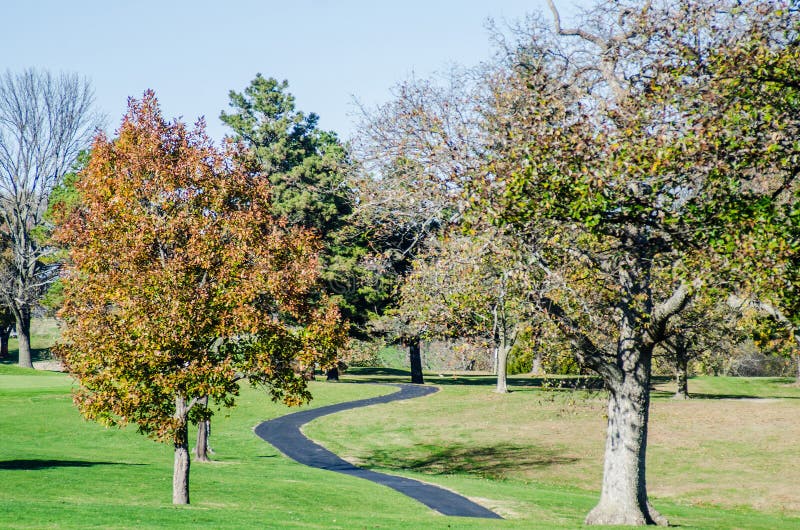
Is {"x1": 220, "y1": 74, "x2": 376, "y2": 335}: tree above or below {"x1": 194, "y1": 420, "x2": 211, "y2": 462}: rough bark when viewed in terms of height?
above

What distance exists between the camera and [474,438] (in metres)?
45.4

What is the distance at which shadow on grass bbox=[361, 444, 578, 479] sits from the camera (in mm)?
37031

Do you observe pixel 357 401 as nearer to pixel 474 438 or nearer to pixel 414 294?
pixel 474 438

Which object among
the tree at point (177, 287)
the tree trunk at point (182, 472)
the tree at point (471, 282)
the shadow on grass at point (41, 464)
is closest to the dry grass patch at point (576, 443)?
the tree at point (471, 282)

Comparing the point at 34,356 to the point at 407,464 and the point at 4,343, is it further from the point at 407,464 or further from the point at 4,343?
the point at 407,464

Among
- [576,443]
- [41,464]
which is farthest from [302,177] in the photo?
[41,464]

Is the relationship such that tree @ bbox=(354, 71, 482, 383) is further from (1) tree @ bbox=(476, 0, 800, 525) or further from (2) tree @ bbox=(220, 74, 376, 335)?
(2) tree @ bbox=(220, 74, 376, 335)

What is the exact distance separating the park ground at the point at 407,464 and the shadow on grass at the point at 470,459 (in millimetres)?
100

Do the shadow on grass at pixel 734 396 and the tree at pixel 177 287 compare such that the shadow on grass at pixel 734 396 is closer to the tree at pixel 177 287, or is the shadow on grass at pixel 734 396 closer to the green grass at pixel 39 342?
the tree at pixel 177 287

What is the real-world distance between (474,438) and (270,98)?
46.1 meters

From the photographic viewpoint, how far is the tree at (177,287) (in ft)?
70.2

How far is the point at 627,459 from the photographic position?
21.6 meters

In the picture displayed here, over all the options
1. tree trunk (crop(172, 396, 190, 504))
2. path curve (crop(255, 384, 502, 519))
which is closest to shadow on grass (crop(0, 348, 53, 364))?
path curve (crop(255, 384, 502, 519))

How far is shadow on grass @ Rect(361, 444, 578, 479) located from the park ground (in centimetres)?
10
